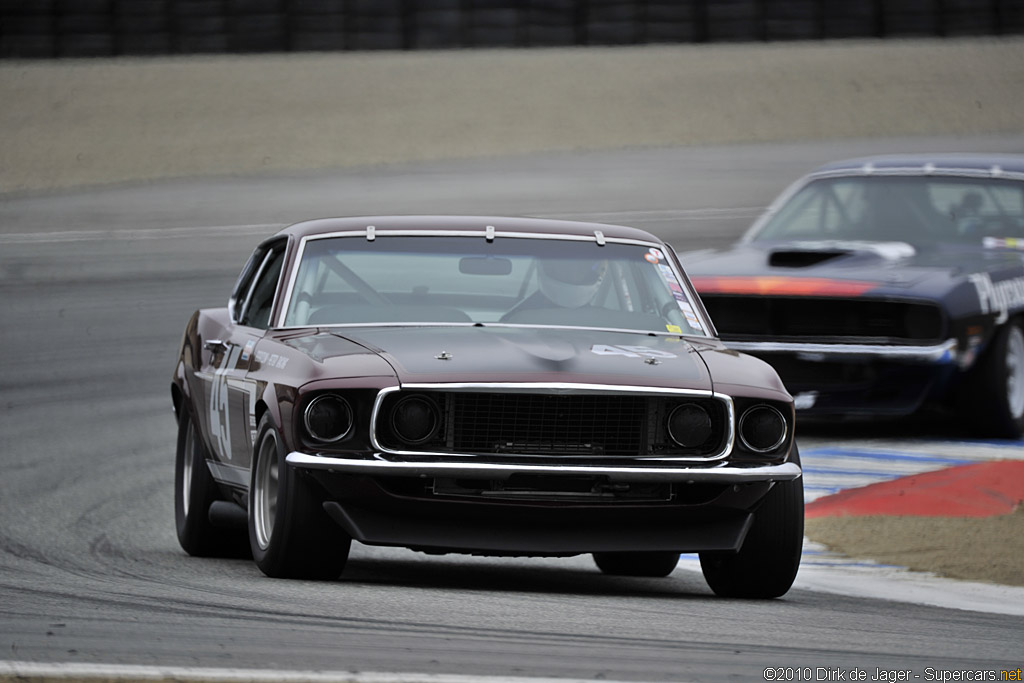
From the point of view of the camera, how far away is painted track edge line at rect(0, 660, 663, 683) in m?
3.85

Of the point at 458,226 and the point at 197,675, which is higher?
the point at 458,226

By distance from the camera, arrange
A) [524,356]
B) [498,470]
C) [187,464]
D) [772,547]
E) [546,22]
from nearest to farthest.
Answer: [498,470] → [524,356] → [772,547] → [187,464] → [546,22]

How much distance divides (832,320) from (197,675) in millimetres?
6588

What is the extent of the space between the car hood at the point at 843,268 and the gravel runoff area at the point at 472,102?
40.7ft

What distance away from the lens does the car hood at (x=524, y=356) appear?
5.52 metres

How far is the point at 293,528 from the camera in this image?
5.48 m

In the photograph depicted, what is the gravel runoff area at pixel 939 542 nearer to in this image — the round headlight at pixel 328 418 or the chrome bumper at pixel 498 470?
the chrome bumper at pixel 498 470

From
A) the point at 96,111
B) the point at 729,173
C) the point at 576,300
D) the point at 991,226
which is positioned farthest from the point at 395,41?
the point at 576,300

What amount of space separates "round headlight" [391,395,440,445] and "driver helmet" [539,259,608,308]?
116cm

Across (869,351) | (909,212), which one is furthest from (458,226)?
(909,212)

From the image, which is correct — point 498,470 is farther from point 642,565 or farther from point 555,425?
point 642,565

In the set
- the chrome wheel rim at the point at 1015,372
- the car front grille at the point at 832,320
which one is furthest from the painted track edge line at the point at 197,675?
the chrome wheel rim at the point at 1015,372

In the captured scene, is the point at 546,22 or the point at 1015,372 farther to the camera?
the point at 546,22

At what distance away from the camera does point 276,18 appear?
2708 centimetres
